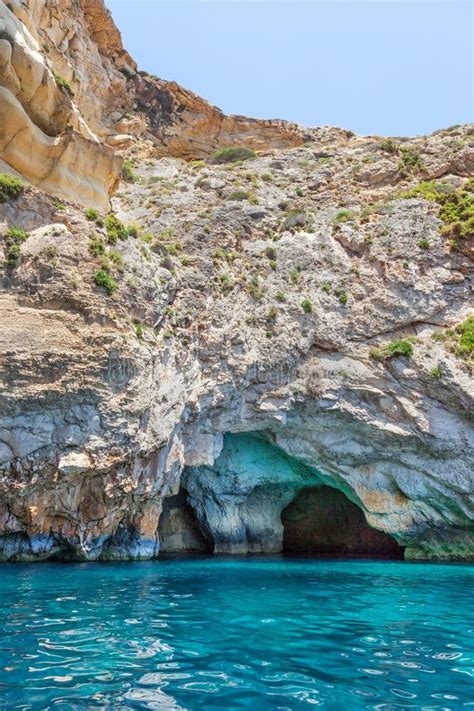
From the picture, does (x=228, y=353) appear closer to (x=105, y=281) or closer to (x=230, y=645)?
(x=105, y=281)

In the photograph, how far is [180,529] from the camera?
107ft

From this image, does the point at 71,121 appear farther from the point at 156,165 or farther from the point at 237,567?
the point at 237,567

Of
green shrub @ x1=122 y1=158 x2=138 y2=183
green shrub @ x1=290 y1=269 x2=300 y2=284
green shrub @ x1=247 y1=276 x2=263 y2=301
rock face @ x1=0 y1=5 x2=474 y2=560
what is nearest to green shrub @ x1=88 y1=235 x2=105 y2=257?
rock face @ x1=0 y1=5 x2=474 y2=560

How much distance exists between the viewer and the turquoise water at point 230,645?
20.4 ft

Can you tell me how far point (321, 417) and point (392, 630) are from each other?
59.3 feet

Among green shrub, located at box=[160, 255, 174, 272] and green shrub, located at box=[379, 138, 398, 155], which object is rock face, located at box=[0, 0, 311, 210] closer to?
green shrub, located at box=[160, 255, 174, 272]

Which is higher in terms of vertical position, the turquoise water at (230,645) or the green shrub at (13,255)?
the green shrub at (13,255)

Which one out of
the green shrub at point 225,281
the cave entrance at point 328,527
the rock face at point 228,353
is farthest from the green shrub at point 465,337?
the cave entrance at point 328,527

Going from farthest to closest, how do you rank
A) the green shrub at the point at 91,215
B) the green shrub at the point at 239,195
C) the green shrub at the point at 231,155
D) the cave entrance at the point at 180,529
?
1. the green shrub at the point at 231,155
2. the green shrub at the point at 239,195
3. the cave entrance at the point at 180,529
4. the green shrub at the point at 91,215

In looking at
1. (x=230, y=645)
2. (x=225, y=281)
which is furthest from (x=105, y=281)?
(x=230, y=645)

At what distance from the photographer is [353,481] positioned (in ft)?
95.2

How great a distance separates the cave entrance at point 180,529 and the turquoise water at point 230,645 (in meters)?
16.6

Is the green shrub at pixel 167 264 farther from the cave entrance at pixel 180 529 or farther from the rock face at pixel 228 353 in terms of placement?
the cave entrance at pixel 180 529

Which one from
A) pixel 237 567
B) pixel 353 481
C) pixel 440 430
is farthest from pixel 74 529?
pixel 440 430
